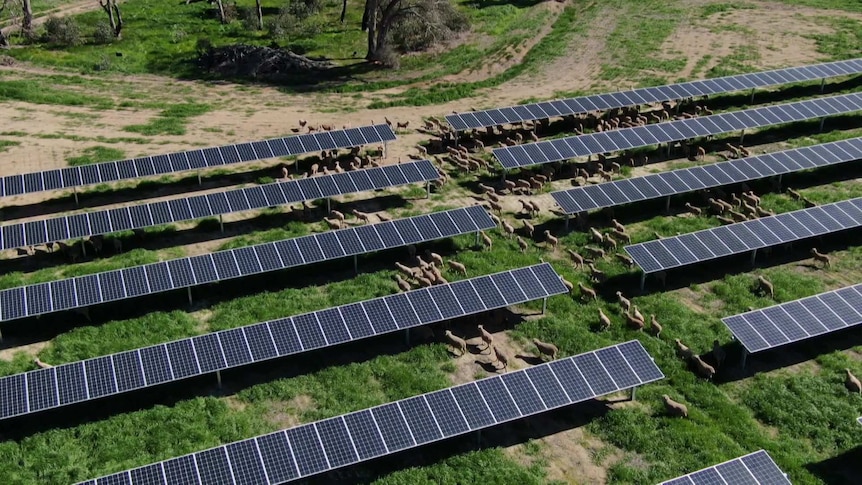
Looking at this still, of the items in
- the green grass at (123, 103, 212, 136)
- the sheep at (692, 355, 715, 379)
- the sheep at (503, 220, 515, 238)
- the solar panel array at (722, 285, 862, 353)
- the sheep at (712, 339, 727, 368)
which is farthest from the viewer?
the green grass at (123, 103, 212, 136)

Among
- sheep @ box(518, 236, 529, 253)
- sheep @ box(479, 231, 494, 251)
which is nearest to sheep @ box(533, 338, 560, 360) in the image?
sheep @ box(518, 236, 529, 253)

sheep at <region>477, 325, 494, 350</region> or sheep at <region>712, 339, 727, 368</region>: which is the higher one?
sheep at <region>712, 339, 727, 368</region>

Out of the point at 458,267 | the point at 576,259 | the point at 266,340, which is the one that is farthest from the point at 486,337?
the point at 266,340

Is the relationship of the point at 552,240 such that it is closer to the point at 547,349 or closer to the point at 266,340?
the point at 547,349

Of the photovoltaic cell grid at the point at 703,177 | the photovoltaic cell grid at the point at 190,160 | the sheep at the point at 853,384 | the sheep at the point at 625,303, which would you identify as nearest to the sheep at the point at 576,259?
the photovoltaic cell grid at the point at 703,177

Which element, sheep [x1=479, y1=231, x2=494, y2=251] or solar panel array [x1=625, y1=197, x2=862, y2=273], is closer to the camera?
solar panel array [x1=625, y1=197, x2=862, y2=273]

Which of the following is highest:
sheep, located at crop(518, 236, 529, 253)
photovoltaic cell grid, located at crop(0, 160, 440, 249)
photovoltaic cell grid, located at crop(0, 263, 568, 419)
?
photovoltaic cell grid, located at crop(0, 263, 568, 419)

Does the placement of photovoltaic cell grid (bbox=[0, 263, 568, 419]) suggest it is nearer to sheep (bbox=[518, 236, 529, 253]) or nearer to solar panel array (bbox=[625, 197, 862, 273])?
sheep (bbox=[518, 236, 529, 253])

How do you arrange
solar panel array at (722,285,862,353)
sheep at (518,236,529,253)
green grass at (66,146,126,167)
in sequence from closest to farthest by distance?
solar panel array at (722,285,862,353) → sheep at (518,236,529,253) → green grass at (66,146,126,167)
